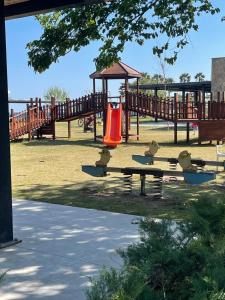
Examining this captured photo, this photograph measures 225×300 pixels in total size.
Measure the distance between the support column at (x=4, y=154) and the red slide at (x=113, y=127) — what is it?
1492 centimetres

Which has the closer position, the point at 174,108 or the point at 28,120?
the point at 174,108

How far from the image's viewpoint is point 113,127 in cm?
2217

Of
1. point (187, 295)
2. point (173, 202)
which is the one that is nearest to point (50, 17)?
point (173, 202)

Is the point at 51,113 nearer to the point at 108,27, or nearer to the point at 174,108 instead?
the point at 174,108

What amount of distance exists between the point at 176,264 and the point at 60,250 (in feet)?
9.09

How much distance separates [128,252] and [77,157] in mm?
13576

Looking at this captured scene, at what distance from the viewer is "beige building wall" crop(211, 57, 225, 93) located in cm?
4034

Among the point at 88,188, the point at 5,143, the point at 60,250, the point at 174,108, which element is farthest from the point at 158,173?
the point at 174,108

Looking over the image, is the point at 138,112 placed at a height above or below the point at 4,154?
above

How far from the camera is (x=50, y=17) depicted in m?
9.95

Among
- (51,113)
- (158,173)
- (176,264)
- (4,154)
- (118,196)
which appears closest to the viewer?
(176,264)

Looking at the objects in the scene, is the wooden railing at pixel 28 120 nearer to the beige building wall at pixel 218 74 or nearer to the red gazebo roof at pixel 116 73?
the red gazebo roof at pixel 116 73

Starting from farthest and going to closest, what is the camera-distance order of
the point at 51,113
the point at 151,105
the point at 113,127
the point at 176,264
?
the point at 51,113 < the point at 151,105 < the point at 113,127 < the point at 176,264

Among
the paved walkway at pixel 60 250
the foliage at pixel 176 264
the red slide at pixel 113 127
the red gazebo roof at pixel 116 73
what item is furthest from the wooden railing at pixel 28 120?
the foliage at pixel 176 264
